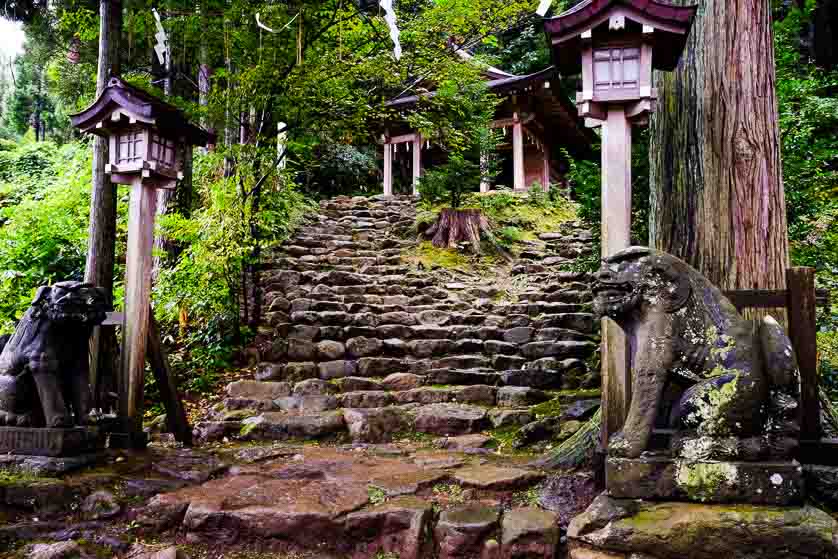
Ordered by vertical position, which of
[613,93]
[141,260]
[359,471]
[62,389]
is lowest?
[359,471]

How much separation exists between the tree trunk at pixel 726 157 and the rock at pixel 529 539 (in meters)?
2.07

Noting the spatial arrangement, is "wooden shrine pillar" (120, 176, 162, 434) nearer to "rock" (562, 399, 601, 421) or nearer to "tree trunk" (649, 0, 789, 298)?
"rock" (562, 399, 601, 421)

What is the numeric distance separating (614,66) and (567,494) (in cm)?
285

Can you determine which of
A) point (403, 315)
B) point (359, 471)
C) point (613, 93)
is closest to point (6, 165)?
point (403, 315)

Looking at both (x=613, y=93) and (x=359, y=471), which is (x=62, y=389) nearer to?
(x=359, y=471)

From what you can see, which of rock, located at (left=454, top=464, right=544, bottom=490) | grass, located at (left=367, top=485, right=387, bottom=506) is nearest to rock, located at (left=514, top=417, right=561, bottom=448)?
rock, located at (left=454, top=464, right=544, bottom=490)

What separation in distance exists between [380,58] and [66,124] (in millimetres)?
21810

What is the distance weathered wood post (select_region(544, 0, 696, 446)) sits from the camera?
375cm

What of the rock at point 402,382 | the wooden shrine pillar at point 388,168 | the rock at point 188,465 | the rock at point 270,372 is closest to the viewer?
the rock at point 188,465

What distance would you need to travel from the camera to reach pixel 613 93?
154 inches

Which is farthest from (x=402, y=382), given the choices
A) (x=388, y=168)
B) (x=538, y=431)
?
(x=388, y=168)

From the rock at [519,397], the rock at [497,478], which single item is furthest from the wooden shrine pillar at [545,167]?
the rock at [497,478]

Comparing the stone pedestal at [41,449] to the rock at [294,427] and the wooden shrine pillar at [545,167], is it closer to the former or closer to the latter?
the rock at [294,427]

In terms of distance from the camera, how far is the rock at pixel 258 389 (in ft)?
22.6
